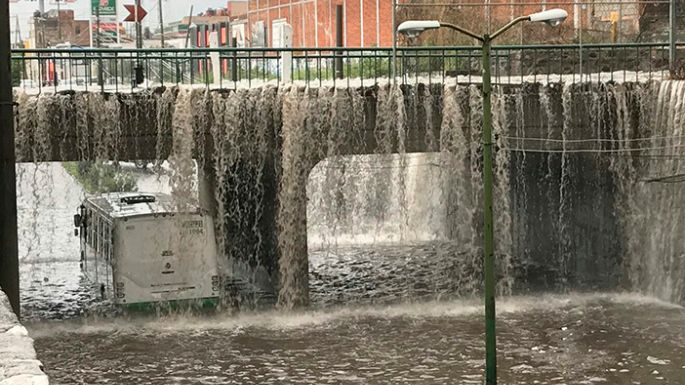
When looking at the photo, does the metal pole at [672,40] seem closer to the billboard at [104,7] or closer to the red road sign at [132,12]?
the red road sign at [132,12]

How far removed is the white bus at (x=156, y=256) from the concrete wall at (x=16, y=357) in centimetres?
1762

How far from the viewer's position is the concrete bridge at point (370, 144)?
946 inches

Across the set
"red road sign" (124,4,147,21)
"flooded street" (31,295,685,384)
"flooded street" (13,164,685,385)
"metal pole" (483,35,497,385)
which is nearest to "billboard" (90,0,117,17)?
"red road sign" (124,4,147,21)

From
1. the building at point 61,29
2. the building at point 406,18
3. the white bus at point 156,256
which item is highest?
the building at point 61,29

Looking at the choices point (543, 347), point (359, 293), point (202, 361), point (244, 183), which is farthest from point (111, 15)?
point (543, 347)

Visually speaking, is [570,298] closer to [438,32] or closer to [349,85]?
[349,85]

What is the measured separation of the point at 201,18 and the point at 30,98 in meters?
19.1

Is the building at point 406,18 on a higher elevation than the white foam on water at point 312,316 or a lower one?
higher

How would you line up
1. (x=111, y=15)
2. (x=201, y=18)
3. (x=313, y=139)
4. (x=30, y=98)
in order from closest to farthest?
1. (x=30, y=98)
2. (x=313, y=139)
3. (x=111, y=15)
4. (x=201, y=18)

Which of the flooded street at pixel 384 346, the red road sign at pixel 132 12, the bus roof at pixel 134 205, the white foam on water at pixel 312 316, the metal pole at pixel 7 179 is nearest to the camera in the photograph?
the metal pole at pixel 7 179

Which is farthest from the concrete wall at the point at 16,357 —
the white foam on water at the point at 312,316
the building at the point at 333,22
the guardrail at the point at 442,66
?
the building at the point at 333,22

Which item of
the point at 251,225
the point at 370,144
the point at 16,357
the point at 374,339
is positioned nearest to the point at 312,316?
the point at 374,339

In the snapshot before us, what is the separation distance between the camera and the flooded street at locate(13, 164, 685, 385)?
64.1 ft

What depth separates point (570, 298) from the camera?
26.2m
